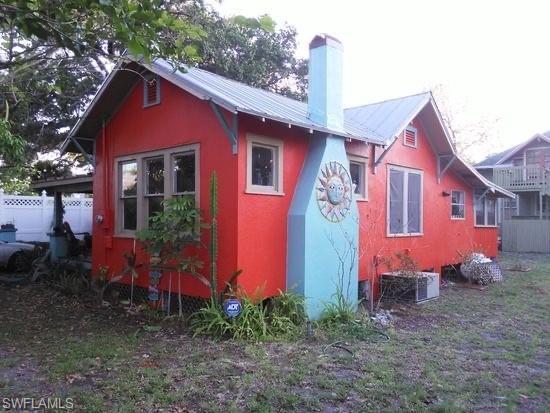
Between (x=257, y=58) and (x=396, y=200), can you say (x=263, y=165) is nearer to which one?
(x=396, y=200)

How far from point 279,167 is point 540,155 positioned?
25979 millimetres

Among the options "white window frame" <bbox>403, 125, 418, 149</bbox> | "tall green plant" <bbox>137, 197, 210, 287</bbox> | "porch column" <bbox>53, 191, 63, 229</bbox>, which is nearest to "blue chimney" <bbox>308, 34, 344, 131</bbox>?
"tall green plant" <bbox>137, 197, 210, 287</bbox>

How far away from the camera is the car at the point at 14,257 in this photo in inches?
496

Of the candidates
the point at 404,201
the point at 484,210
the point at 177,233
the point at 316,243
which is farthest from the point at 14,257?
the point at 484,210

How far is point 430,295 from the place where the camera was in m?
10.3

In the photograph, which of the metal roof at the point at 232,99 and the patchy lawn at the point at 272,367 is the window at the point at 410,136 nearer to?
the metal roof at the point at 232,99

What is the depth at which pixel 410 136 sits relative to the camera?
1172cm

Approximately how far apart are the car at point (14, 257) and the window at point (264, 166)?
8281 millimetres

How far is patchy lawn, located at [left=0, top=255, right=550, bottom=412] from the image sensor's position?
4613mm

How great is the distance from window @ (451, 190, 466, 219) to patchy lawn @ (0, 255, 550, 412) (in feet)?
19.0

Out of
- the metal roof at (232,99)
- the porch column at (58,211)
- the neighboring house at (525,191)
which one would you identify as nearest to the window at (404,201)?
the metal roof at (232,99)

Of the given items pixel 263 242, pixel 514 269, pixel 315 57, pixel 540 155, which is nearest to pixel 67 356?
pixel 263 242

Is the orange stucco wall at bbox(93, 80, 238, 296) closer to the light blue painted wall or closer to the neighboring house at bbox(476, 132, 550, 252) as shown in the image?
the light blue painted wall

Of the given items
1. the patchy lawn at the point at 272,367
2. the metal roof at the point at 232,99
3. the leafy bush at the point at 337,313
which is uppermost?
the metal roof at the point at 232,99
